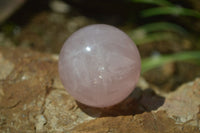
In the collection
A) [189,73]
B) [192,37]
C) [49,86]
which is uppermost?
[49,86]

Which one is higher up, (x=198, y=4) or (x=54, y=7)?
(x=198, y=4)

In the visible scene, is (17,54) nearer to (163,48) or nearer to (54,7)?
(54,7)

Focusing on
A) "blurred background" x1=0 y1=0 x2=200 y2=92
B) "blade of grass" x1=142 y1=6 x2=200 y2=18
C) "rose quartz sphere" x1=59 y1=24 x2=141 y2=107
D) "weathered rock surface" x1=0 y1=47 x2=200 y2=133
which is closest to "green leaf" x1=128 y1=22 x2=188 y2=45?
"blurred background" x1=0 y1=0 x2=200 y2=92

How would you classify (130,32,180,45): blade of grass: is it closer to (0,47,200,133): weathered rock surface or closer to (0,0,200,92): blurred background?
(0,0,200,92): blurred background

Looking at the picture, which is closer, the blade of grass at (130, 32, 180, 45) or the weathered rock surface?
the weathered rock surface

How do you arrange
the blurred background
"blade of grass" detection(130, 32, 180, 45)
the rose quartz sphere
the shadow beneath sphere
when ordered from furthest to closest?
"blade of grass" detection(130, 32, 180, 45) < the blurred background < the shadow beneath sphere < the rose quartz sphere

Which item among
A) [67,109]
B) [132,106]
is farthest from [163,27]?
[67,109]

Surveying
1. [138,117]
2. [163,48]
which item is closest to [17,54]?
[138,117]
